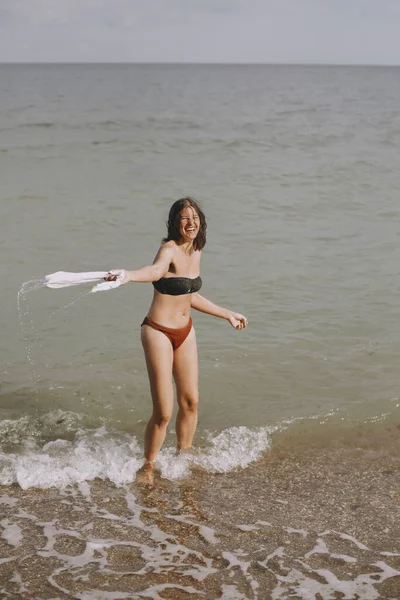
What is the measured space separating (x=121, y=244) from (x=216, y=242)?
5.29 feet

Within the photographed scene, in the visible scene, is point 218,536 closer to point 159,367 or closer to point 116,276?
point 159,367

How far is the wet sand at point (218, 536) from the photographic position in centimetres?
471

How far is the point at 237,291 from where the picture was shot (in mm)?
11523

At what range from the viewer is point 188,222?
19.3 ft

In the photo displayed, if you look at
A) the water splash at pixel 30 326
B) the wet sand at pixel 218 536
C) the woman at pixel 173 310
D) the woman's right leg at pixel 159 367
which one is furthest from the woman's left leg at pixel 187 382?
the water splash at pixel 30 326

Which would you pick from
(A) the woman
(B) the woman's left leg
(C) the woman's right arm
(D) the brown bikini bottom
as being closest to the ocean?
(B) the woman's left leg

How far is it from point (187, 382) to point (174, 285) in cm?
78

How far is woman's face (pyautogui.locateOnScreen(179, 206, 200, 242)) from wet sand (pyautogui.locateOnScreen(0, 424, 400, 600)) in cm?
186

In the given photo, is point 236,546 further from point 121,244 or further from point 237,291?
point 121,244

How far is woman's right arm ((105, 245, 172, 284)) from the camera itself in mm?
5086

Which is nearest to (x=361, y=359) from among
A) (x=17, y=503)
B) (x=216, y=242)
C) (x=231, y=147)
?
(x=17, y=503)

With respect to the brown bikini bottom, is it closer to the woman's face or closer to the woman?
the woman

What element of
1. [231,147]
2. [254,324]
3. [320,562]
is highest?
[231,147]

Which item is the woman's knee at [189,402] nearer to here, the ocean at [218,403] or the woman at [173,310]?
the woman at [173,310]
